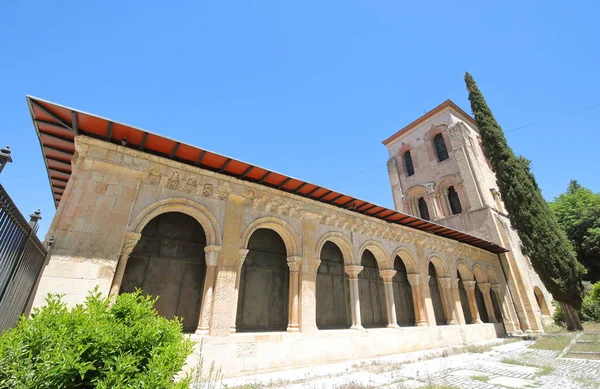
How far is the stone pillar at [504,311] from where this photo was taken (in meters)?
13.2

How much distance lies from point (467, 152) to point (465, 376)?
15303 millimetres

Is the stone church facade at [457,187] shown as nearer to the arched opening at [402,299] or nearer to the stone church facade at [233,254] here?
the stone church facade at [233,254]

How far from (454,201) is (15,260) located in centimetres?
2035

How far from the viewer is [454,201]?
17984mm

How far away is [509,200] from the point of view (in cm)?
1476

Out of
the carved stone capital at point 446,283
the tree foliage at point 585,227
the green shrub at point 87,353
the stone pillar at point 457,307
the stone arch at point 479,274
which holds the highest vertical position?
the tree foliage at point 585,227

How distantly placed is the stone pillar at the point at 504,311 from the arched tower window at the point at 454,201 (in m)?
5.26

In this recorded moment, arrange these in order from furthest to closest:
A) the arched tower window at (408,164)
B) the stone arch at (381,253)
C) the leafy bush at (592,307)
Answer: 1. the arched tower window at (408,164)
2. the leafy bush at (592,307)
3. the stone arch at (381,253)

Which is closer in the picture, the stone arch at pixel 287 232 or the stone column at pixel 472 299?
the stone arch at pixel 287 232

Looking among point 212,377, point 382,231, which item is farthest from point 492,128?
point 212,377

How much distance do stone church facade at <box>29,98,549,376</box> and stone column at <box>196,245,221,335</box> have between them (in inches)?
0.9

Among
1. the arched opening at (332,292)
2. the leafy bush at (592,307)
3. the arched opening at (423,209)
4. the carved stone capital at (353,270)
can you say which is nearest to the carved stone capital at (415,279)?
the arched opening at (332,292)

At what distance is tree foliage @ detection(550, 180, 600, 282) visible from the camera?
821 inches

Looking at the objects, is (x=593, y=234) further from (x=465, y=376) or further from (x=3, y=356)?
(x=3, y=356)
